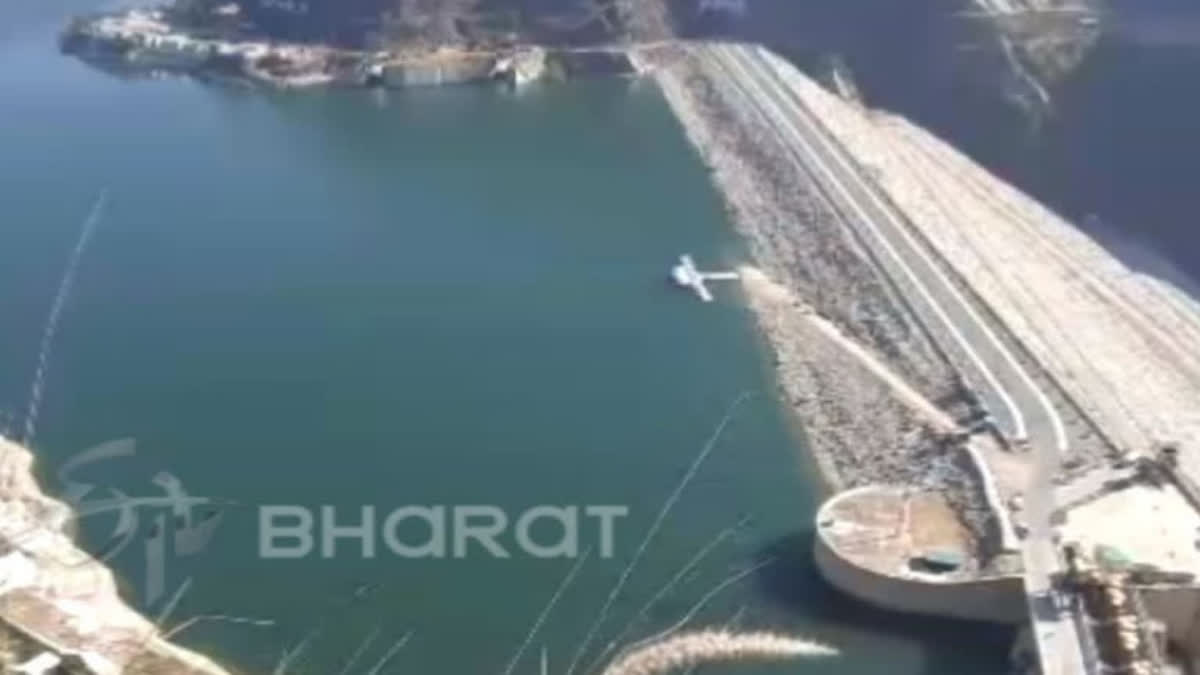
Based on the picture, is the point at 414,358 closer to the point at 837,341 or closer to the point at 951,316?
the point at 837,341

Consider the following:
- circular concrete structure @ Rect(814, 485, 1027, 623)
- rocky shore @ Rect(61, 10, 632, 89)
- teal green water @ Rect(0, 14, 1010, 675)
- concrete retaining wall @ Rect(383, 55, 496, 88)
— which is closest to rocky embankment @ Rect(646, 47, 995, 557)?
circular concrete structure @ Rect(814, 485, 1027, 623)

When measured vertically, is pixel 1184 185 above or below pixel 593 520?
above

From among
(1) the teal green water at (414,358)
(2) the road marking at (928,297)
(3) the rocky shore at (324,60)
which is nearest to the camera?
(1) the teal green water at (414,358)

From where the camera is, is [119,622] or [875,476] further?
[875,476]

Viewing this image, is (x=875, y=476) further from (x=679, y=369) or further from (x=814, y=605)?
(x=679, y=369)

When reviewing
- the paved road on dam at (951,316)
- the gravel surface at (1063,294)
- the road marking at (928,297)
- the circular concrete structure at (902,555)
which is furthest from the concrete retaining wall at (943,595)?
the road marking at (928,297)

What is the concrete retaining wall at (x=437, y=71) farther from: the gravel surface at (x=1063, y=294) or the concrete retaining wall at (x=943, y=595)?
the concrete retaining wall at (x=943, y=595)

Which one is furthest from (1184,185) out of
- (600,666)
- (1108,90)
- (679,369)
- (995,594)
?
(600,666)

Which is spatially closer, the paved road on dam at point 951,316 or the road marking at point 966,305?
the paved road on dam at point 951,316
